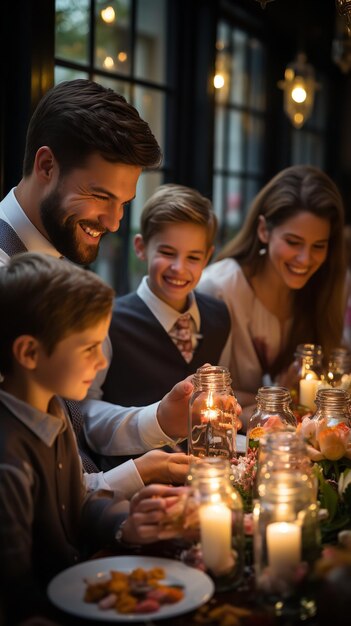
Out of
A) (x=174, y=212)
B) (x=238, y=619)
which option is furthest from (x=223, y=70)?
(x=238, y=619)

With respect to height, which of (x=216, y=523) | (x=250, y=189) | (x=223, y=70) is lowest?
(x=216, y=523)

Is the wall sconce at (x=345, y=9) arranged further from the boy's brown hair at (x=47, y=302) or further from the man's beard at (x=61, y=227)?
the boy's brown hair at (x=47, y=302)

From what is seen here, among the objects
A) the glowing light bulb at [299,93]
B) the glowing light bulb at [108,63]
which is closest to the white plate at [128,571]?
the glowing light bulb at [108,63]

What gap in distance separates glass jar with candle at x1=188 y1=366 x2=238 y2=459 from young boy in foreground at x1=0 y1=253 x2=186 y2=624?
20.9 inches

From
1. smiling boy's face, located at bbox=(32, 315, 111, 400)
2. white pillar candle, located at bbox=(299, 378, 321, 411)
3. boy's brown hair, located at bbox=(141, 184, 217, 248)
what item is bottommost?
white pillar candle, located at bbox=(299, 378, 321, 411)

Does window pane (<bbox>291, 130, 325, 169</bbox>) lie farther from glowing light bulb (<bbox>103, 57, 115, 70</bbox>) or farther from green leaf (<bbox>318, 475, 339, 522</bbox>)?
green leaf (<bbox>318, 475, 339, 522</bbox>)

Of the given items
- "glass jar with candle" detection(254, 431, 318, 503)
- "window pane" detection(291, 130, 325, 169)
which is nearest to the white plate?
"glass jar with candle" detection(254, 431, 318, 503)

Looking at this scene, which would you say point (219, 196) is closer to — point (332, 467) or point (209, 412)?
point (209, 412)

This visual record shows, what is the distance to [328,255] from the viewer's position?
3.19 metres

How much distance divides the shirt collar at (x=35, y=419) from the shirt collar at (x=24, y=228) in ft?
2.14

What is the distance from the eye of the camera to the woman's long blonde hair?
10.1 ft

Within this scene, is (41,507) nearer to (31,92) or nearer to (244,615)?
(244,615)

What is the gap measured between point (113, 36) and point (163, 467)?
2420 millimetres

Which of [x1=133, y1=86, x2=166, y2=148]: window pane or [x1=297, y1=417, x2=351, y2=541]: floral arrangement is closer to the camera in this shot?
[x1=297, y1=417, x2=351, y2=541]: floral arrangement
